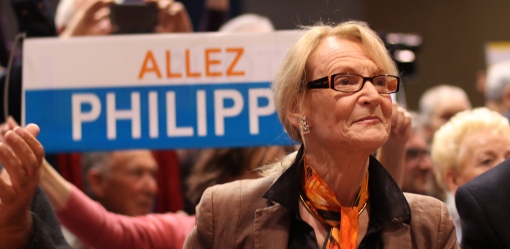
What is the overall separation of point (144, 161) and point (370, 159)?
65.8 inches

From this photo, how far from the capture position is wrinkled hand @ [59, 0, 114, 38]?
3152 mm

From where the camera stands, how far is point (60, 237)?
2.27m

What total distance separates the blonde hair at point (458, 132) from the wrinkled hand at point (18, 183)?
5.52 feet

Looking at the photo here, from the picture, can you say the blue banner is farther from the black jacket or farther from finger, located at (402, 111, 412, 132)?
the black jacket

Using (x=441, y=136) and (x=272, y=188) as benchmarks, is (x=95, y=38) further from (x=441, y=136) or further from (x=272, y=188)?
(x=441, y=136)

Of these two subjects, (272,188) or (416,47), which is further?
(416,47)

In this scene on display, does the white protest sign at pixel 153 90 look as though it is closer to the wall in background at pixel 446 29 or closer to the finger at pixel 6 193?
the finger at pixel 6 193

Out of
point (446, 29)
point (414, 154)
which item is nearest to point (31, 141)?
point (414, 154)

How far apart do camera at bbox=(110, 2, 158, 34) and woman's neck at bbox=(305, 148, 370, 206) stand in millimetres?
1238

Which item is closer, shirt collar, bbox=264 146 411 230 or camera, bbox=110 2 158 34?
shirt collar, bbox=264 146 411 230

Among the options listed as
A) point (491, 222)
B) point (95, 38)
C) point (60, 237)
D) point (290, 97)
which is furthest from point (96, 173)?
point (491, 222)

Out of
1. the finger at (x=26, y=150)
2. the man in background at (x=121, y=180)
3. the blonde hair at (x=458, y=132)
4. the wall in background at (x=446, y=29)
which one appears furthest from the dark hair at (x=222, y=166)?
the wall in background at (x=446, y=29)

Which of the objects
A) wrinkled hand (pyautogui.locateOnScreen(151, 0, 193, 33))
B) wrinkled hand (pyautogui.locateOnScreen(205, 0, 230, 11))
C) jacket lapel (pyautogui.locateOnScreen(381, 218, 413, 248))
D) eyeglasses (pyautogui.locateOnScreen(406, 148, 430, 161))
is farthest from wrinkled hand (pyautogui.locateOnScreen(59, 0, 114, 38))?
eyeglasses (pyautogui.locateOnScreen(406, 148, 430, 161))

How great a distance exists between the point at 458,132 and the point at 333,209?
122 cm
